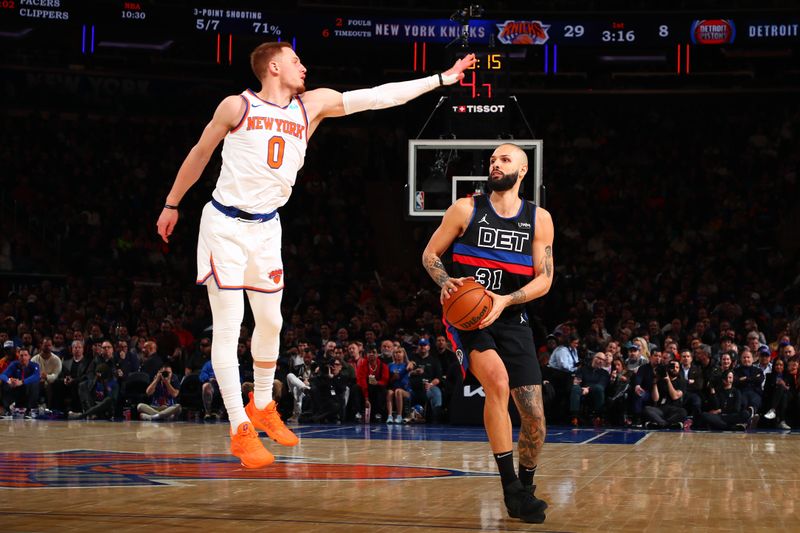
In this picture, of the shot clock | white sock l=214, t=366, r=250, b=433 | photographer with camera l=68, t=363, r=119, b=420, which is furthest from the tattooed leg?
photographer with camera l=68, t=363, r=119, b=420

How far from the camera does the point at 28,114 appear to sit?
26.9 meters

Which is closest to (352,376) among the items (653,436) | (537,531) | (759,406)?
(653,436)

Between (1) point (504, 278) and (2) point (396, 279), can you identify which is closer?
(1) point (504, 278)

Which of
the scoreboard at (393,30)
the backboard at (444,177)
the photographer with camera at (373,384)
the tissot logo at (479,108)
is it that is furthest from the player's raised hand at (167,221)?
the scoreboard at (393,30)

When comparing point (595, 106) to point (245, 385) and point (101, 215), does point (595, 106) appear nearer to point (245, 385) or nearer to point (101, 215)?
point (101, 215)

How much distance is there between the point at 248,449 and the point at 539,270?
202cm

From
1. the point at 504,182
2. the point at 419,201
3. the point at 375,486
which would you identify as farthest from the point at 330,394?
the point at 504,182

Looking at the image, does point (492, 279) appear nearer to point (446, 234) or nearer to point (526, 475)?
point (446, 234)

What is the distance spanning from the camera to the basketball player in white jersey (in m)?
6.25

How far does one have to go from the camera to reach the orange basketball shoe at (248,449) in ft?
20.3

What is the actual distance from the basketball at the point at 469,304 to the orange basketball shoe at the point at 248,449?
1424mm

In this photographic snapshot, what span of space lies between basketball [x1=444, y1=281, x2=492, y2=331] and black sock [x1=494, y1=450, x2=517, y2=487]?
2.42 feet

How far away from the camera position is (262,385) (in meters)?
6.74

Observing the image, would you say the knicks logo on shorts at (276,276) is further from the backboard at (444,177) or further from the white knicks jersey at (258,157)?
the backboard at (444,177)
